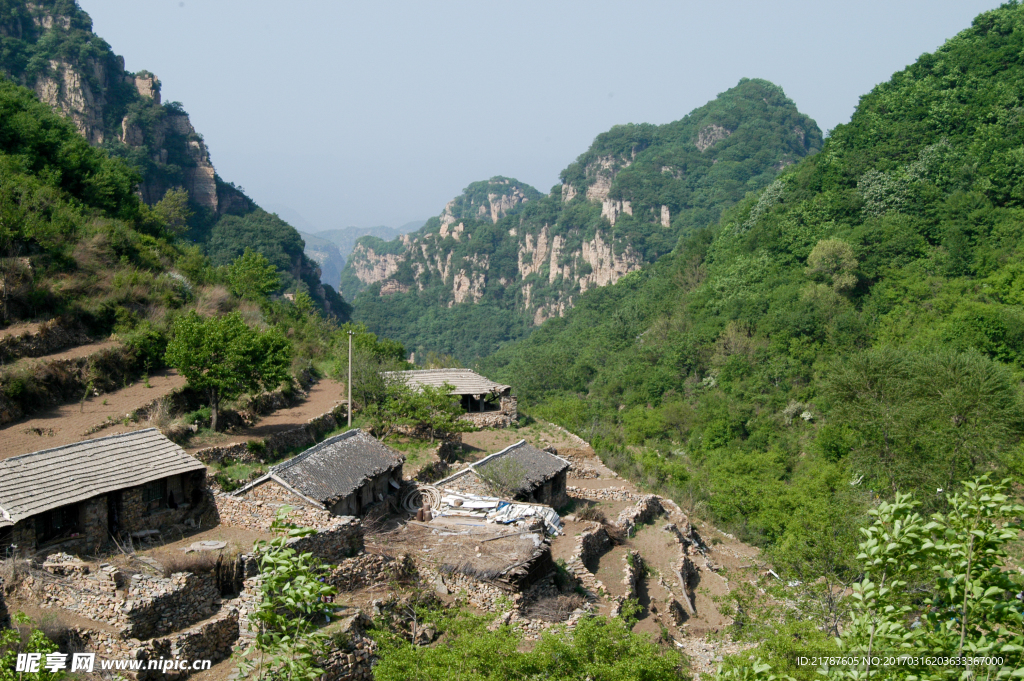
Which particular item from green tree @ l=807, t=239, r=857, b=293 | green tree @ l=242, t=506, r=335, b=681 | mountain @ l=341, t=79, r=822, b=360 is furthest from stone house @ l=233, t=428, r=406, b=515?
mountain @ l=341, t=79, r=822, b=360

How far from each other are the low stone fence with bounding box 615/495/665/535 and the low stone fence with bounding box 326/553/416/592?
29.2 ft

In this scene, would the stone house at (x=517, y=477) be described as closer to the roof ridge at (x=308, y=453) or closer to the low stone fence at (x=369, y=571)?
the roof ridge at (x=308, y=453)

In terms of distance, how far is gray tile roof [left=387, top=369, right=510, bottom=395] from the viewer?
3141cm

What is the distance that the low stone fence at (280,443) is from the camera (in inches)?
770

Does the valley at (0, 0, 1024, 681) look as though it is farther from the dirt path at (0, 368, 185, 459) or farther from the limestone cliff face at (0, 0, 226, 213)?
the limestone cliff face at (0, 0, 226, 213)

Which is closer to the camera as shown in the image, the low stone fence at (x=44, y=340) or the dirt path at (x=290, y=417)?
the dirt path at (x=290, y=417)

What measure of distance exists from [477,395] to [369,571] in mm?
18394

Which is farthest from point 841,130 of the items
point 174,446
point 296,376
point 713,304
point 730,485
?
point 174,446

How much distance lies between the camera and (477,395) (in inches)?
1293

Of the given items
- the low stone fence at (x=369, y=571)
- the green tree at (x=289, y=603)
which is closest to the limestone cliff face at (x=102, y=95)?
the low stone fence at (x=369, y=571)

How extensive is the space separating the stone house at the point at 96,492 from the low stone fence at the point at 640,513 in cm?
1252

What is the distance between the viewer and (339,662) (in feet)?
37.8

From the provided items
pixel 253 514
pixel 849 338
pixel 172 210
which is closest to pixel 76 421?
pixel 253 514

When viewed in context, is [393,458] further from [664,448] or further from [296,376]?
[664,448]
